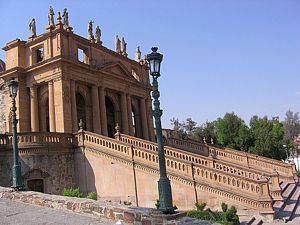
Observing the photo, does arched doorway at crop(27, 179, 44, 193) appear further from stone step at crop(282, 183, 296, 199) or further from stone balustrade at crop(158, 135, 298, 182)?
stone balustrade at crop(158, 135, 298, 182)

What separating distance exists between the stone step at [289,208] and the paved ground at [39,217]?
29.2ft

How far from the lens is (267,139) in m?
43.6

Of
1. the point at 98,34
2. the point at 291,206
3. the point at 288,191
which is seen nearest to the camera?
the point at 291,206

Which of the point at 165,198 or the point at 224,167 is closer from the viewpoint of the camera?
the point at 165,198

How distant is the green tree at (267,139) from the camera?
43.2 meters

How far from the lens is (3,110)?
110ft

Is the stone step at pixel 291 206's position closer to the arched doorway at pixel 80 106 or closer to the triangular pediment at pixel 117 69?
the arched doorway at pixel 80 106

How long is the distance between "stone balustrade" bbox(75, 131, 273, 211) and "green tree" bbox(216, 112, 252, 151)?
91.7 ft

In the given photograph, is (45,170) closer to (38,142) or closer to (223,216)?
(38,142)

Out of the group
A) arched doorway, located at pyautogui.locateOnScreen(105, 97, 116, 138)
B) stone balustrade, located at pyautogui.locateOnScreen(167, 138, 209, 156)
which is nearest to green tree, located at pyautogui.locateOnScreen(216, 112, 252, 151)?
stone balustrade, located at pyautogui.locateOnScreen(167, 138, 209, 156)

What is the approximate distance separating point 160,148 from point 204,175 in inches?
354

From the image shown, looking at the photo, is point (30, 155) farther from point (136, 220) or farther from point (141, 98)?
point (141, 98)

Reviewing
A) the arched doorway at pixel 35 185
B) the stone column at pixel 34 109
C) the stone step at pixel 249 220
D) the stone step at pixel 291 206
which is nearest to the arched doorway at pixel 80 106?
the stone column at pixel 34 109

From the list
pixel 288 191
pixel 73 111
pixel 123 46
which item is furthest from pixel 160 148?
pixel 123 46
